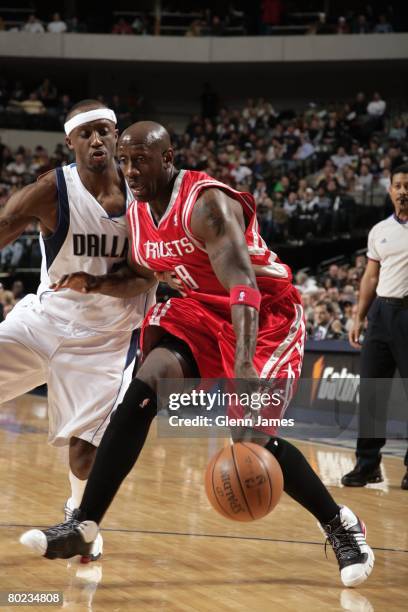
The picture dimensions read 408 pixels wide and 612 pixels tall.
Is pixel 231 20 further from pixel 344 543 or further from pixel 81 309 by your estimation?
pixel 344 543

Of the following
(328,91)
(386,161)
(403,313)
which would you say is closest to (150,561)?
(403,313)

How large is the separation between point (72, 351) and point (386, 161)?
42.1ft

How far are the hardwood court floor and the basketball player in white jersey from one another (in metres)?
0.48

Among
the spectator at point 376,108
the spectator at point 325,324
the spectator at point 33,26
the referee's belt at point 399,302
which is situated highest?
the spectator at point 33,26

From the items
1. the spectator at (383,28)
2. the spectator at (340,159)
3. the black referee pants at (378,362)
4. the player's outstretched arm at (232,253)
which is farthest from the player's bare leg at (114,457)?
the spectator at (383,28)

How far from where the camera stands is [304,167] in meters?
18.3

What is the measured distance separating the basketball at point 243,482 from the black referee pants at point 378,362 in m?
3.14

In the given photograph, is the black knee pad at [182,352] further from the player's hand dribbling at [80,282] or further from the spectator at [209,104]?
the spectator at [209,104]

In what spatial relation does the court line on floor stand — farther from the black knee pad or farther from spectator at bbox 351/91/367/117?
spectator at bbox 351/91/367/117

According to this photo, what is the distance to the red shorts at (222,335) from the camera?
383 centimetres

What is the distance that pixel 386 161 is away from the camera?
16562 millimetres

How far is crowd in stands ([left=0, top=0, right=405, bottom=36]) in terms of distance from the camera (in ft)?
72.5

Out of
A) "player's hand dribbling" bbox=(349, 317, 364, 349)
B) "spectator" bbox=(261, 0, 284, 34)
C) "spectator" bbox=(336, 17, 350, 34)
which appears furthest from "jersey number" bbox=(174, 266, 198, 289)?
"spectator" bbox=(261, 0, 284, 34)

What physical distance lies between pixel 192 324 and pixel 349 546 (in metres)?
1.07
